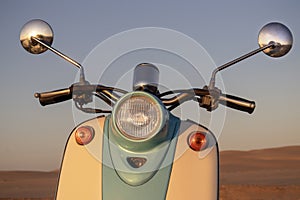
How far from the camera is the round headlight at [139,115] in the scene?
126 inches

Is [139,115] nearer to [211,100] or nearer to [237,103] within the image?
[211,100]

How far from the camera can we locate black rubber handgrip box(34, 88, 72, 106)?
3861mm

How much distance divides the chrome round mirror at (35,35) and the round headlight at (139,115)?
2.96ft

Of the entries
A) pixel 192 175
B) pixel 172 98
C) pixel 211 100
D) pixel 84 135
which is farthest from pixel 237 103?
pixel 84 135

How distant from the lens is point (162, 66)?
11.6ft

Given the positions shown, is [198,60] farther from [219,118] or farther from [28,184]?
[28,184]

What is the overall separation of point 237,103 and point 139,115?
2.43 feet

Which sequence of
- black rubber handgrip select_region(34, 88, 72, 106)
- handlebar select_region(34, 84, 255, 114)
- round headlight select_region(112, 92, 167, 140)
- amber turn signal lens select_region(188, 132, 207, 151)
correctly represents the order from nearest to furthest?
round headlight select_region(112, 92, 167, 140), amber turn signal lens select_region(188, 132, 207, 151), handlebar select_region(34, 84, 255, 114), black rubber handgrip select_region(34, 88, 72, 106)

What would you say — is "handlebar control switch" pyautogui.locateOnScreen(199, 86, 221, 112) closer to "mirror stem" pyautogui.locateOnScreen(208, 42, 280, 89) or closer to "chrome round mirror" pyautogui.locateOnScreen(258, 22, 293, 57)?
"mirror stem" pyautogui.locateOnScreen(208, 42, 280, 89)

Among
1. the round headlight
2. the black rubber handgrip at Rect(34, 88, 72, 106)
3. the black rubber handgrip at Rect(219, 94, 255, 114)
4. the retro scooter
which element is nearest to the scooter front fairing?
the retro scooter

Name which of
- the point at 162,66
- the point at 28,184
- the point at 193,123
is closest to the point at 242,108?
the point at 193,123

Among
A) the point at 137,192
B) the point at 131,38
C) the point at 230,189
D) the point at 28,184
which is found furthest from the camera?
the point at 28,184

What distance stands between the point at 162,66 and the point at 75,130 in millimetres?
610

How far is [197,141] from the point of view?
3.46 meters
